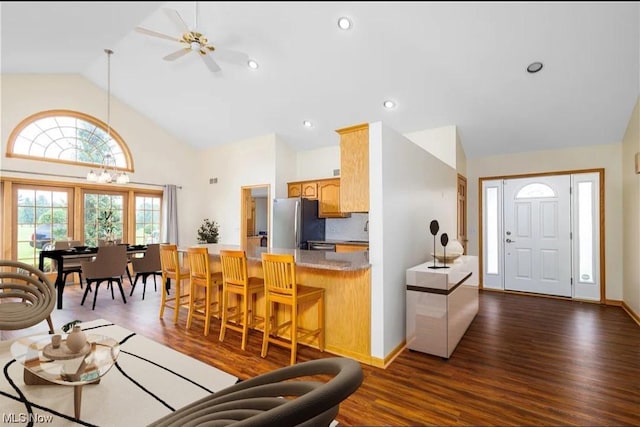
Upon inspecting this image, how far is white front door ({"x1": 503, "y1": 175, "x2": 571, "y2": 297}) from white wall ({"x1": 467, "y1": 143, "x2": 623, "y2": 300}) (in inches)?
8.1

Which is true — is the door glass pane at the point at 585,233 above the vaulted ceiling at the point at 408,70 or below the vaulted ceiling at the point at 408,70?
below

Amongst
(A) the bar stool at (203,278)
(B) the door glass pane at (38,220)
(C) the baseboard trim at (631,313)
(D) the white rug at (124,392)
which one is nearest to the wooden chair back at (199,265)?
(A) the bar stool at (203,278)

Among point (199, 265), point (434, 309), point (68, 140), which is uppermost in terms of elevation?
point (68, 140)

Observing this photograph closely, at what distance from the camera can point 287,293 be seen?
2.62 meters

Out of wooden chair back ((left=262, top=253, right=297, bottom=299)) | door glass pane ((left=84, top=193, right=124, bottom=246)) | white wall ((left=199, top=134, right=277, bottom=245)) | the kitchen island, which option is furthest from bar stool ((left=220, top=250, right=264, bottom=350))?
door glass pane ((left=84, top=193, right=124, bottom=246))

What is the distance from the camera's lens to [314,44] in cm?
375

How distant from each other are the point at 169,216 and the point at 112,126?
2.08 m

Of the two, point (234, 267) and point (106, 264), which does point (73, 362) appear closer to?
point (234, 267)

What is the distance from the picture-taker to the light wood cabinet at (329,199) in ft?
18.6

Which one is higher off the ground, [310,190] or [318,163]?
[318,163]

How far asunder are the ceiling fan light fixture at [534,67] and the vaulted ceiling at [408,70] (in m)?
0.04

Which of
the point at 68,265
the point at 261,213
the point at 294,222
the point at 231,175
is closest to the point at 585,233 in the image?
the point at 294,222

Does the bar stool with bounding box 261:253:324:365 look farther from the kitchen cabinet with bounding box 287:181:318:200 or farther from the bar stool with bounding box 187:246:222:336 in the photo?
the kitchen cabinet with bounding box 287:181:318:200

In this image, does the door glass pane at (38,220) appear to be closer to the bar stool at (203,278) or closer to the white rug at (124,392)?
the white rug at (124,392)
